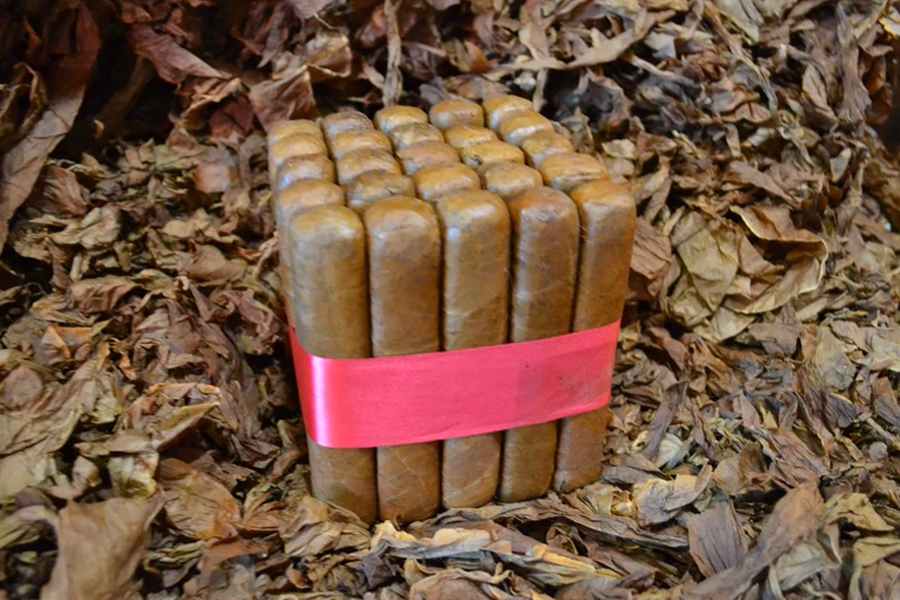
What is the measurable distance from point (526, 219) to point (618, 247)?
0.49 ft

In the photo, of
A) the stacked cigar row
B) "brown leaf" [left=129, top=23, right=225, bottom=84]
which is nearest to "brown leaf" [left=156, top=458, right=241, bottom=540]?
the stacked cigar row

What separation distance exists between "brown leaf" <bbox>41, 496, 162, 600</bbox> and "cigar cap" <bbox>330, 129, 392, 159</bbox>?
1.86 feet

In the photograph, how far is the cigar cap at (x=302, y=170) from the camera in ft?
3.76

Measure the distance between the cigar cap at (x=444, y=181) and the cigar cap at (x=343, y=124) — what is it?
219mm

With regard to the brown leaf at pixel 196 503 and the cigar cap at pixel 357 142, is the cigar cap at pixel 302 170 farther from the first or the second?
the brown leaf at pixel 196 503

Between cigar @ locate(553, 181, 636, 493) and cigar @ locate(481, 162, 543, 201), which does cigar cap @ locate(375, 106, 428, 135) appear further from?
cigar @ locate(553, 181, 636, 493)

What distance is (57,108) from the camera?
154 cm

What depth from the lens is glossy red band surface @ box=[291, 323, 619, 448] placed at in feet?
3.76

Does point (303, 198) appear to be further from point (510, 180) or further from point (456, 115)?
point (456, 115)

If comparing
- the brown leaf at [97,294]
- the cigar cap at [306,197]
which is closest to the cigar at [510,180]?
the cigar cap at [306,197]

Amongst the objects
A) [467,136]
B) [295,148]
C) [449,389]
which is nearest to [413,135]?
[467,136]

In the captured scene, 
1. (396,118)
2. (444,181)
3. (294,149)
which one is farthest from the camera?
(396,118)

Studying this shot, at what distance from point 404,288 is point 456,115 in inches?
16.3

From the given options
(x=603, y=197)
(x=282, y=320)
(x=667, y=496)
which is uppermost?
(x=603, y=197)
